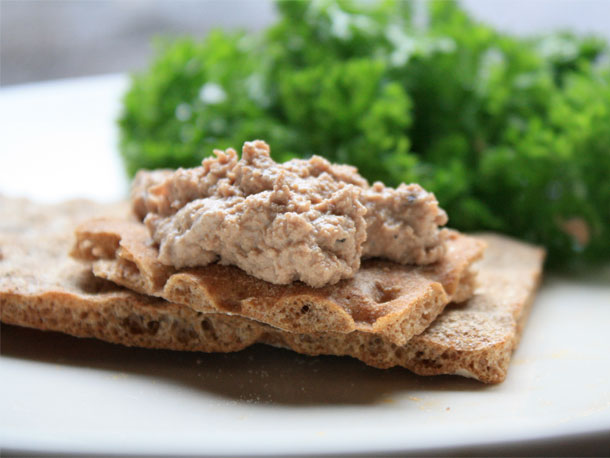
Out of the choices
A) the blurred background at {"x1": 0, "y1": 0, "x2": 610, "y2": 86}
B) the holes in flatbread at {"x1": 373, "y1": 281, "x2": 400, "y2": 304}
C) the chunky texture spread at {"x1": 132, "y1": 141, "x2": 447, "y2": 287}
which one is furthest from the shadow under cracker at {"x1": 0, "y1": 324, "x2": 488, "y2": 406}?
the blurred background at {"x1": 0, "y1": 0, "x2": 610, "y2": 86}

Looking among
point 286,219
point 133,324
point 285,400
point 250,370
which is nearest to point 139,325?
point 133,324

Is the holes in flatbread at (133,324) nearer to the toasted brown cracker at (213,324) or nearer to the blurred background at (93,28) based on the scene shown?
the toasted brown cracker at (213,324)

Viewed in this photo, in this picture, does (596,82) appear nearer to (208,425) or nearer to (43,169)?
(208,425)

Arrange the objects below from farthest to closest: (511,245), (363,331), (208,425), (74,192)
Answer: (74,192), (511,245), (363,331), (208,425)

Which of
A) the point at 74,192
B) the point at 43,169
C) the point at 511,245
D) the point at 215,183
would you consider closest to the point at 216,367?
the point at 215,183

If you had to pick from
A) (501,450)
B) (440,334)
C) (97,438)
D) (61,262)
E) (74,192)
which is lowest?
(501,450)

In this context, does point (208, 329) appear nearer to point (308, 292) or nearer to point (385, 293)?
point (308, 292)
